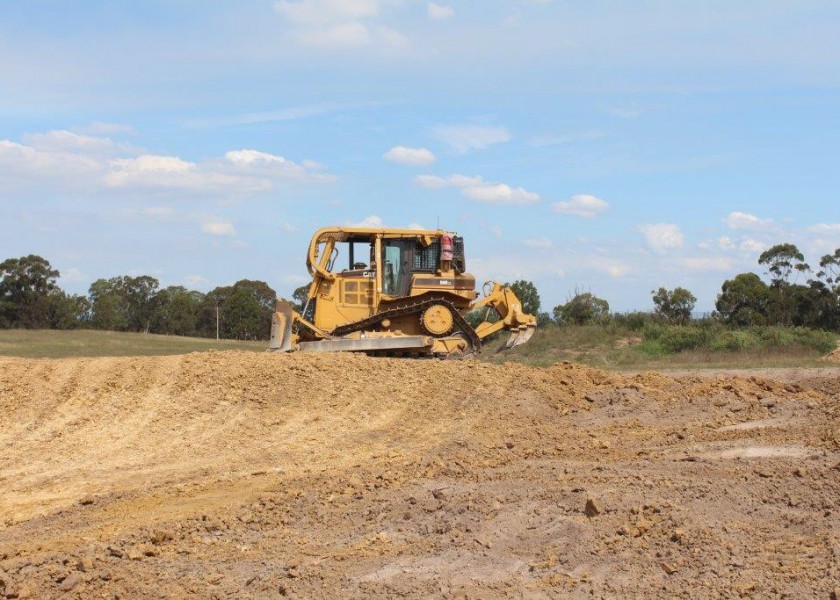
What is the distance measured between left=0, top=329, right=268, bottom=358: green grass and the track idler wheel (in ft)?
43.5

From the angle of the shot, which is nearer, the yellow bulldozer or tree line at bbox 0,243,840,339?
the yellow bulldozer

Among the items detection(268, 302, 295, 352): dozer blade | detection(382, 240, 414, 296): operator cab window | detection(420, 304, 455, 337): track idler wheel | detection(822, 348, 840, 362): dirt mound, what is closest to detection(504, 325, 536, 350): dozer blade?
detection(420, 304, 455, 337): track idler wheel

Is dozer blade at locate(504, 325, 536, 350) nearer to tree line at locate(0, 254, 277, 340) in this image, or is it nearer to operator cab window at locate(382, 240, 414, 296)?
operator cab window at locate(382, 240, 414, 296)

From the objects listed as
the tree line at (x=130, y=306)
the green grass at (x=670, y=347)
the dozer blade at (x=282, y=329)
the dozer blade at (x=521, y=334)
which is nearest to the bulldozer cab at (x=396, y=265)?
the dozer blade at (x=282, y=329)

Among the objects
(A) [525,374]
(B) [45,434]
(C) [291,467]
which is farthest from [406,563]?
(A) [525,374]

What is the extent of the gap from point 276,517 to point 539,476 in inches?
91.4

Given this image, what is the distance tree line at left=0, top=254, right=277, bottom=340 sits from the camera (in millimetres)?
61312

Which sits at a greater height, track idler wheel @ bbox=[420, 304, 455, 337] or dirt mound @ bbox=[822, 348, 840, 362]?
track idler wheel @ bbox=[420, 304, 455, 337]

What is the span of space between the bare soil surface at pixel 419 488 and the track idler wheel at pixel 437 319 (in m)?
4.67

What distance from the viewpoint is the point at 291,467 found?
10438 mm

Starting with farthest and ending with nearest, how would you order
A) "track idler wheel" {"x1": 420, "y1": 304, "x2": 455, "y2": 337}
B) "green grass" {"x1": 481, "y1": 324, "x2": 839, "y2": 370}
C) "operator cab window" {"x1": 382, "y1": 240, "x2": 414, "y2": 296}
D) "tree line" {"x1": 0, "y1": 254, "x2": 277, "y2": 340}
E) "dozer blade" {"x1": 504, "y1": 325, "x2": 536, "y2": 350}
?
1. "tree line" {"x1": 0, "y1": 254, "x2": 277, "y2": 340}
2. "green grass" {"x1": 481, "y1": 324, "x2": 839, "y2": 370}
3. "dozer blade" {"x1": 504, "y1": 325, "x2": 536, "y2": 350}
4. "operator cab window" {"x1": 382, "y1": 240, "x2": 414, "y2": 296}
5. "track idler wheel" {"x1": 420, "y1": 304, "x2": 455, "y2": 337}

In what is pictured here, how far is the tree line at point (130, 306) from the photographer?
201 feet

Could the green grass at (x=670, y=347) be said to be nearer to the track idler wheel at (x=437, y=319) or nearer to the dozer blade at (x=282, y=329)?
the track idler wheel at (x=437, y=319)

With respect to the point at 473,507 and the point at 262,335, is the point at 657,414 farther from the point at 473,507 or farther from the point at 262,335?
the point at 262,335
